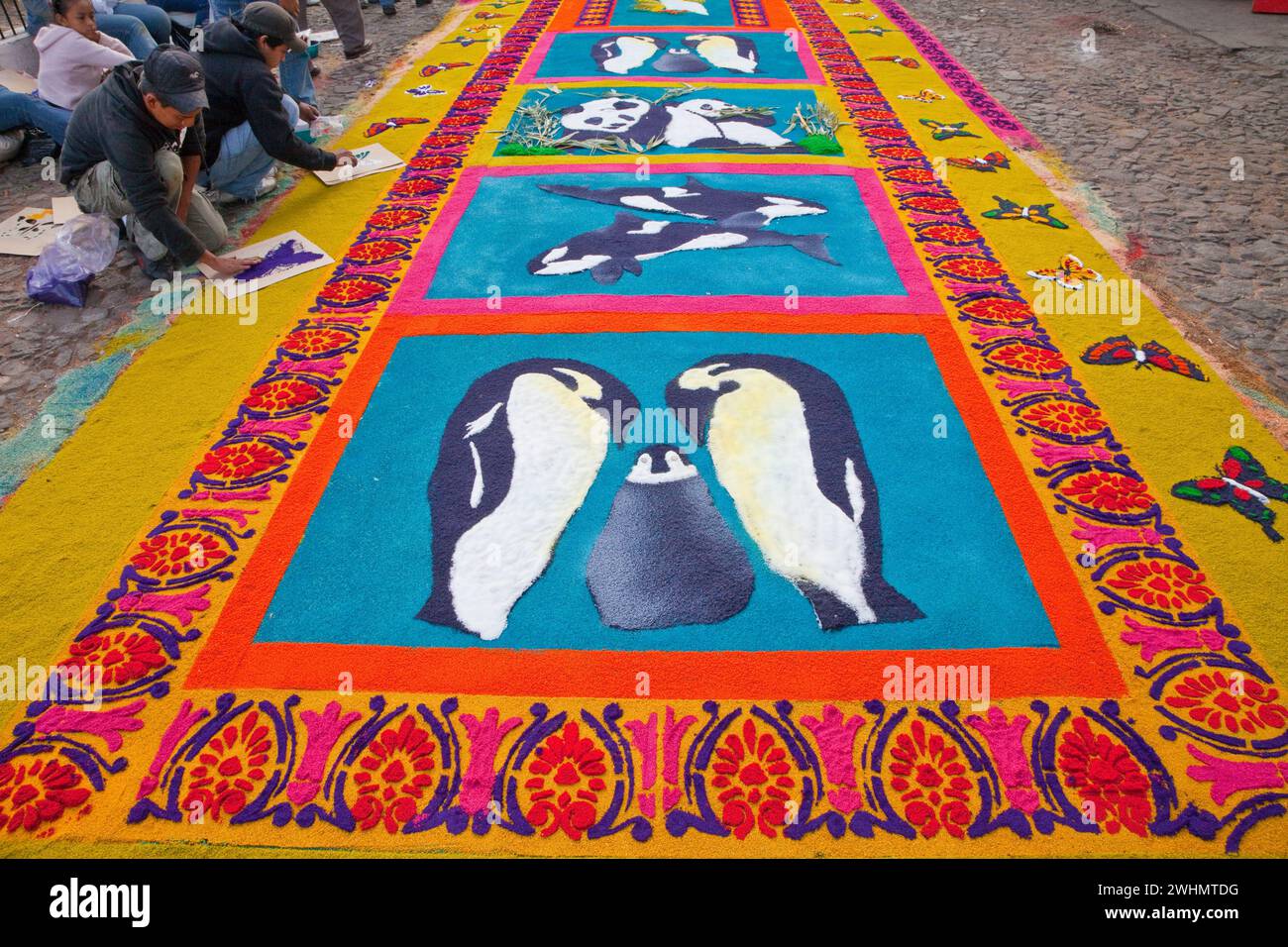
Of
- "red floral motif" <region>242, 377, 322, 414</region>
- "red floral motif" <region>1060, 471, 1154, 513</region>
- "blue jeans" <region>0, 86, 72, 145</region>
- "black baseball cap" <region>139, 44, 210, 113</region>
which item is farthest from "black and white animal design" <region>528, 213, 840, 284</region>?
"blue jeans" <region>0, 86, 72, 145</region>

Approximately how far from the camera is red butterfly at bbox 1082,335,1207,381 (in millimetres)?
2949

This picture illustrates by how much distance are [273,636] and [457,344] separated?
1.40 m

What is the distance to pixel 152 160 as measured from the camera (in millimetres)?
3176

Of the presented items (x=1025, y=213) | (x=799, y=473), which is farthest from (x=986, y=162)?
(x=799, y=473)

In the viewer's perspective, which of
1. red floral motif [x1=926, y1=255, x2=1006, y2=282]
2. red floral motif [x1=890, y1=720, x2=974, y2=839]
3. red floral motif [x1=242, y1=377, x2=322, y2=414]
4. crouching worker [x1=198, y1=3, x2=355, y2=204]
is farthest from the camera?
crouching worker [x1=198, y1=3, x2=355, y2=204]

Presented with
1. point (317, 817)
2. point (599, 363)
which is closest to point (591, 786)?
point (317, 817)

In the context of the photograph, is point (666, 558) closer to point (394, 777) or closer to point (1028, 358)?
point (394, 777)

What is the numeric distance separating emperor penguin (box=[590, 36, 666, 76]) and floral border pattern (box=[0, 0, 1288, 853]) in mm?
4948

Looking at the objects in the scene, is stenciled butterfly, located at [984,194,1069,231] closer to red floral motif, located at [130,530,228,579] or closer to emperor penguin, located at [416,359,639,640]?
emperor penguin, located at [416,359,639,640]

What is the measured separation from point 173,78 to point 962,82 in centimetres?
502

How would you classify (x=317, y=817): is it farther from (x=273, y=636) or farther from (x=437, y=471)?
(x=437, y=471)

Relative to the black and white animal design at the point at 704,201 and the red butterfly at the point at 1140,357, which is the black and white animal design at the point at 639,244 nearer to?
the black and white animal design at the point at 704,201

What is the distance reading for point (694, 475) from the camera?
8.27ft
